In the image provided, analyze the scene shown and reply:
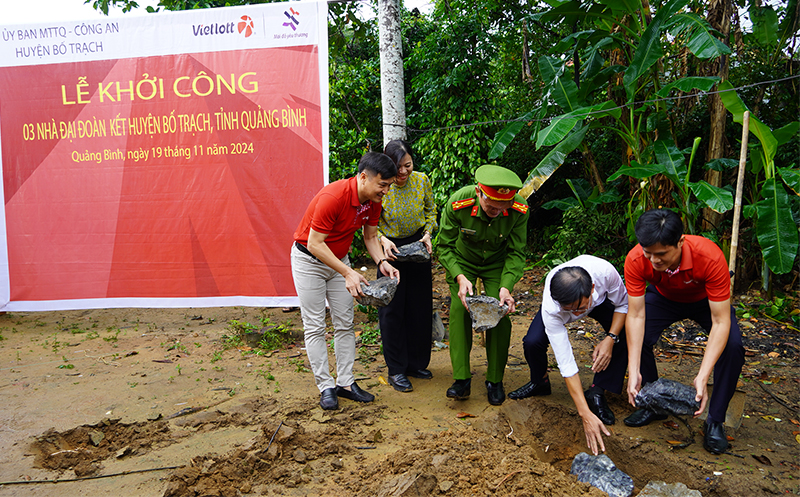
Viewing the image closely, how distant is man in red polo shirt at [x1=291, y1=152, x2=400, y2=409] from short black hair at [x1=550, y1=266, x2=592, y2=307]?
111cm

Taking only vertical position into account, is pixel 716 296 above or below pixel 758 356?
above

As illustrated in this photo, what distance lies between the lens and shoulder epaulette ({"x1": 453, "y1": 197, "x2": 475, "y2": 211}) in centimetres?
329

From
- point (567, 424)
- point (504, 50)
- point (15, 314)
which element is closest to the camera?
point (567, 424)

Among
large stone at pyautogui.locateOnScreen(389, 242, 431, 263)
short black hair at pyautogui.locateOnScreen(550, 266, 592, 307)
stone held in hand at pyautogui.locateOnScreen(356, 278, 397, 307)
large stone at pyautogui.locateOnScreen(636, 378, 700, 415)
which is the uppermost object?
large stone at pyautogui.locateOnScreen(389, 242, 431, 263)

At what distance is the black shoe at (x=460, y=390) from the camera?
129 inches

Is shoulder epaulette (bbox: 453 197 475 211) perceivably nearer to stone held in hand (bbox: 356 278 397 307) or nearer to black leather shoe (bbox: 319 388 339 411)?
stone held in hand (bbox: 356 278 397 307)

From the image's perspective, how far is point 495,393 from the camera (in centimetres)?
326

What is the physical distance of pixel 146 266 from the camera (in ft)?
16.1

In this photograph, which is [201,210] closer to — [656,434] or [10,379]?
[10,379]

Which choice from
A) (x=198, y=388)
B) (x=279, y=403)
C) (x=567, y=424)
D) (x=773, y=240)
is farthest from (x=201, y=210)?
(x=773, y=240)

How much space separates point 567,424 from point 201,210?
3.64 m

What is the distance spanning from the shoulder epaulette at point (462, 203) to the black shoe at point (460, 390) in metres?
1.11

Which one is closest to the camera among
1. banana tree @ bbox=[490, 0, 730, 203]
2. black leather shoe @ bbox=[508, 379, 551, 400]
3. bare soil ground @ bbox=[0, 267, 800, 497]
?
bare soil ground @ bbox=[0, 267, 800, 497]

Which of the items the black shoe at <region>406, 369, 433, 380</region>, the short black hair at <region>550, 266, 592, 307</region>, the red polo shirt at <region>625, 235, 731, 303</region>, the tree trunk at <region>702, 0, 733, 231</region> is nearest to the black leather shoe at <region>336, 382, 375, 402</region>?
the black shoe at <region>406, 369, 433, 380</region>
